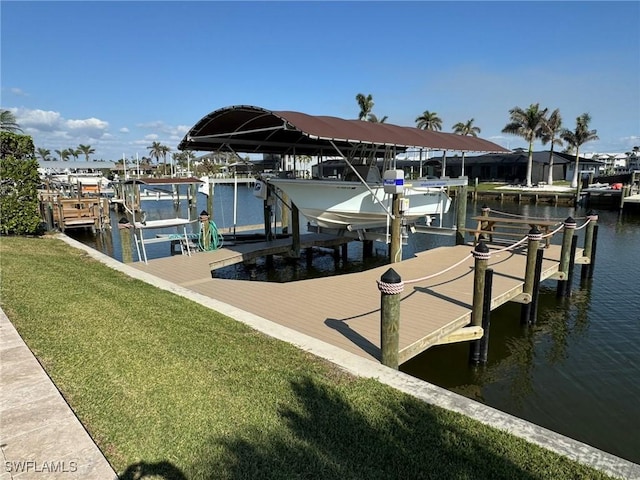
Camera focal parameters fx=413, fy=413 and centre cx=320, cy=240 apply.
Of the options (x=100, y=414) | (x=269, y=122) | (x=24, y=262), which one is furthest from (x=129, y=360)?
(x=269, y=122)

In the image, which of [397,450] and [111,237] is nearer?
[397,450]

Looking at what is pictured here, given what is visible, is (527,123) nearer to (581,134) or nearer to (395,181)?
(581,134)

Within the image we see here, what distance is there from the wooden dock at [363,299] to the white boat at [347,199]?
187cm

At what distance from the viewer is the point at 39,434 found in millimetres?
3418

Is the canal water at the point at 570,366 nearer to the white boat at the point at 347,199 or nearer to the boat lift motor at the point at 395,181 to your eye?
the boat lift motor at the point at 395,181

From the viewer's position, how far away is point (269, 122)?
37.4 ft

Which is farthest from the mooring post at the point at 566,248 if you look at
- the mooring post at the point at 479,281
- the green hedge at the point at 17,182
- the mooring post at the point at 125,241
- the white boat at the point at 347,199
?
the green hedge at the point at 17,182

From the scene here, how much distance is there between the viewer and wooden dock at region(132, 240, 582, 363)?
21.2ft

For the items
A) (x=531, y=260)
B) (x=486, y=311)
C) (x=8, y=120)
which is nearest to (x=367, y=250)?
(x=531, y=260)

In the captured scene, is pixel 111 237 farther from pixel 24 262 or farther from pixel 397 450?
pixel 397 450

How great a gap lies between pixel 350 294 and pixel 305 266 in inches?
304

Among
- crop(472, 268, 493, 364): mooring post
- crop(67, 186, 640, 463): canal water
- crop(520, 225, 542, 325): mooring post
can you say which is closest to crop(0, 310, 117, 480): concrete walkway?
crop(67, 186, 640, 463): canal water

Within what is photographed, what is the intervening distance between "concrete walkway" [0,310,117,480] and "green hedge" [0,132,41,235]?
11121mm

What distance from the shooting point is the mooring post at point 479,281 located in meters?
6.93
